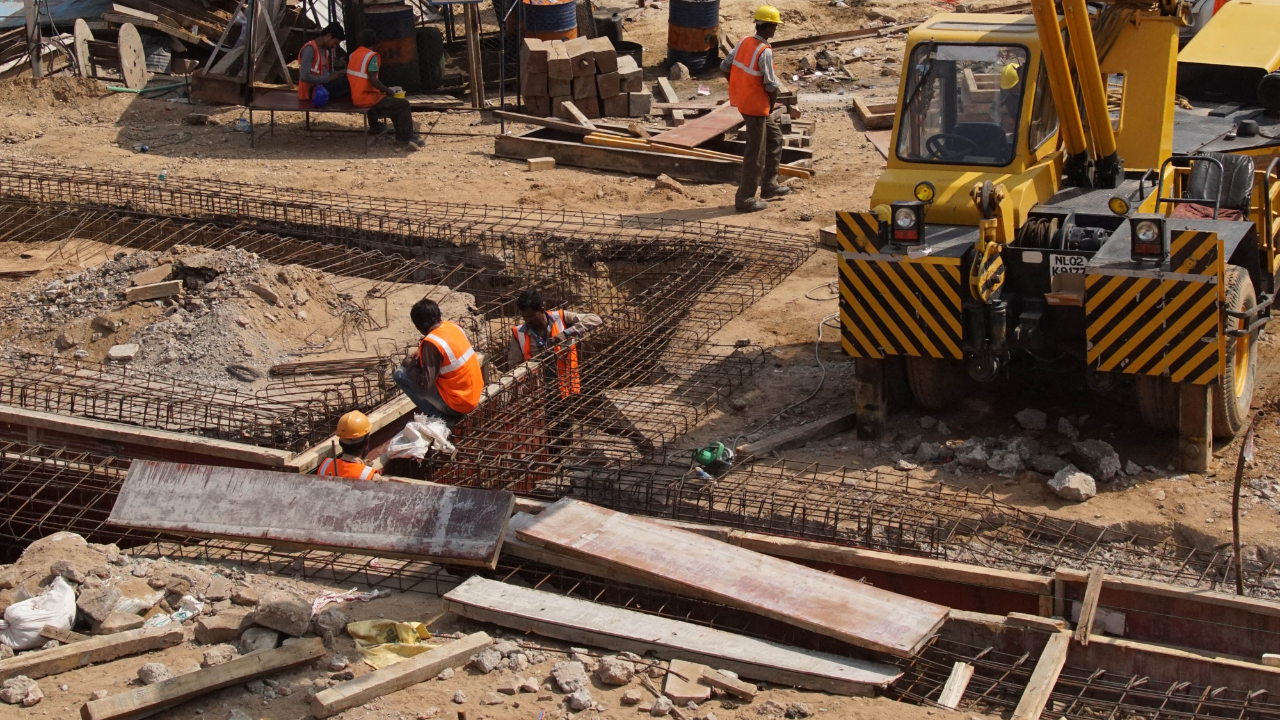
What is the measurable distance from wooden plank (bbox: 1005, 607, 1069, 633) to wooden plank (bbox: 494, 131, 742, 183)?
27.6 feet

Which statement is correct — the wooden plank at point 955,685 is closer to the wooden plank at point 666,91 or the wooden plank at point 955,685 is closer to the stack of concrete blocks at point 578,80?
the stack of concrete blocks at point 578,80

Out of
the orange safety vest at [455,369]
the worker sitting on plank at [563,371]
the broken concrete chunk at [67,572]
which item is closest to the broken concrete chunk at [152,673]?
the broken concrete chunk at [67,572]

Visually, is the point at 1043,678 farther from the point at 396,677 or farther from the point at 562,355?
the point at 562,355

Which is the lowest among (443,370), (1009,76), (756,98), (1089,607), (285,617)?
(1089,607)

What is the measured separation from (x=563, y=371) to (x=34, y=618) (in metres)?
3.60

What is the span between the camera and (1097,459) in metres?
7.23

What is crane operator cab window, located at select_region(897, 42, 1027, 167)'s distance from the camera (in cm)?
745

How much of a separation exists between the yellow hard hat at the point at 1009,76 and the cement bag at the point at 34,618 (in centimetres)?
566

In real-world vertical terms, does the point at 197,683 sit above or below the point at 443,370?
below

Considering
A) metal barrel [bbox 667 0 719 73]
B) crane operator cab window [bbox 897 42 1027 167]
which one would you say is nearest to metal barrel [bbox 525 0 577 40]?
metal barrel [bbox 667 0 719 73]

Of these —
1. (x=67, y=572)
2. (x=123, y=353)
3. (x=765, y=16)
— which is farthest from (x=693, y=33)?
(x=67, y=572)

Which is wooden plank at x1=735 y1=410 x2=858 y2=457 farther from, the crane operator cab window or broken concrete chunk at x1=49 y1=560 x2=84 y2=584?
broken concrete chunk at x1=49 y1=560 x2=84 y2=584

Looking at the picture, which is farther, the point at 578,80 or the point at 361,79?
the point at 578,80

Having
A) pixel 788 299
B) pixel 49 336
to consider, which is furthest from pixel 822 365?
pixel 49 336
